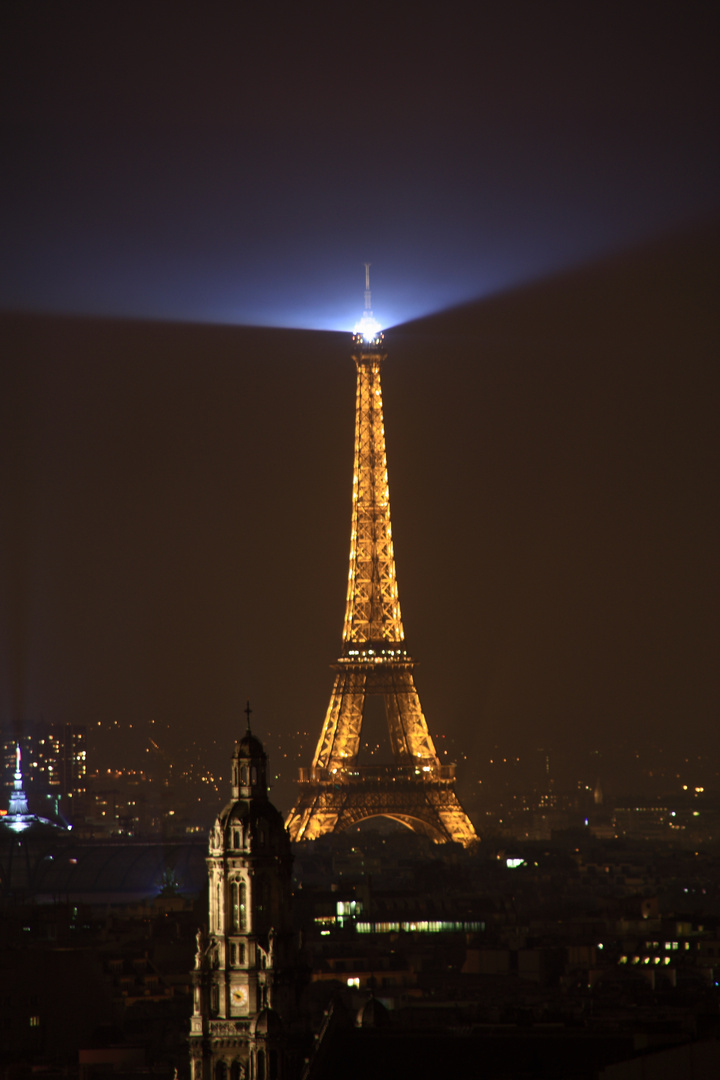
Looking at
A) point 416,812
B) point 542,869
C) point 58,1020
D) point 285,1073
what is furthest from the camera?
point 542,869

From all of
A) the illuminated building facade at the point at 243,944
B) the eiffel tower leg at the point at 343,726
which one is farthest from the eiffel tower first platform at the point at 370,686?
the illuminated building facade at the point at 243,944

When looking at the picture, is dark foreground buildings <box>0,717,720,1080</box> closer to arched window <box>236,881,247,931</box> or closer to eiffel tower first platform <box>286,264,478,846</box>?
arched window <box>236,881,247,931</box>

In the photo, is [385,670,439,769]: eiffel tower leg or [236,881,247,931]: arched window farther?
[385,670,439,769]: eiffel tower leg

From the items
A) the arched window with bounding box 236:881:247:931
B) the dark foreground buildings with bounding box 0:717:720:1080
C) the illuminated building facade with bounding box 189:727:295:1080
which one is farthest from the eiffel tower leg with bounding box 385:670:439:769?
the arched window with bounding box 236:881:247:931

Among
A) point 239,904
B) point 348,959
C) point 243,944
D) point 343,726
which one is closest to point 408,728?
point 343,726

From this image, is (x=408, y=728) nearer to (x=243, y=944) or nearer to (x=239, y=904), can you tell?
(x=239, y=904)

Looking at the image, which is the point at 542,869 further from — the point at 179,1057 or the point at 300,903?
the point at 179,1057

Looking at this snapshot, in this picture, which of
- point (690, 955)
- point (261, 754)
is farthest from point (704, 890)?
point (261, 754)
